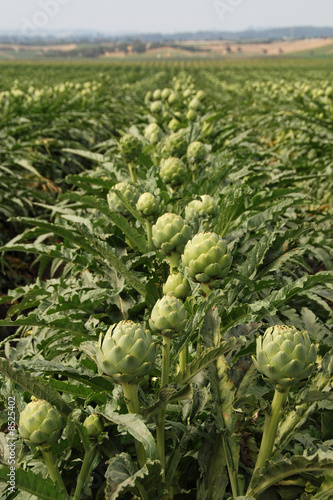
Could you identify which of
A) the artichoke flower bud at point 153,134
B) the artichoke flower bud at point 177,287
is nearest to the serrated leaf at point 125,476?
the artichoke flower bud at point 177,287

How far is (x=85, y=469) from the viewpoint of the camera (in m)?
0.96

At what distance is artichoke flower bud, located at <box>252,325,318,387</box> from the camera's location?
0.87m

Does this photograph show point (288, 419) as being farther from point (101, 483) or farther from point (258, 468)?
point (101, 483)

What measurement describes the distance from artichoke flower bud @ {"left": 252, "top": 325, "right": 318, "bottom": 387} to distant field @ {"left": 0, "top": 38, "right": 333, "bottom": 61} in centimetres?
4177

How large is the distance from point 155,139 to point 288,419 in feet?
8.01

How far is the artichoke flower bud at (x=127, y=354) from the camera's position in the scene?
852 millimetres

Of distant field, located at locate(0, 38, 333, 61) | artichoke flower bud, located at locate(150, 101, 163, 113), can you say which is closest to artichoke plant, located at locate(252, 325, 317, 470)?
artichoke flower bud, located at locate(150, 101, 163, 113)

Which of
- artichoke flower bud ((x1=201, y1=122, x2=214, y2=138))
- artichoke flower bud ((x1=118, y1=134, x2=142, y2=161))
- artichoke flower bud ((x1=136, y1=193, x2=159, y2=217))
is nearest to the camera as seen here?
artichoke flower bud ((x1=136, y1=193, x2=159, y2=217))

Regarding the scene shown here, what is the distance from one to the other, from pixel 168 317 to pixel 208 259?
0.21 metres

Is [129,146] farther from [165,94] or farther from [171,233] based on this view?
[165,94]

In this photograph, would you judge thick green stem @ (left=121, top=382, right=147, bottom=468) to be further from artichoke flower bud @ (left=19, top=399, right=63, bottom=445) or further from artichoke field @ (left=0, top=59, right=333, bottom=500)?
artichoke flower bud @ (left=19, top=399, right=63, bottom=445)

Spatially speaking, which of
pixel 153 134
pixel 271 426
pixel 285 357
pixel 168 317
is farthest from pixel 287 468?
pixel 153 134

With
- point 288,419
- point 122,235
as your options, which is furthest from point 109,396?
point 122,235

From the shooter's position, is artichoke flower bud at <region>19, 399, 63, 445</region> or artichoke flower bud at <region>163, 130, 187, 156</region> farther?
artichoke flower bud at <region>163, 130, 187, 156</region>
